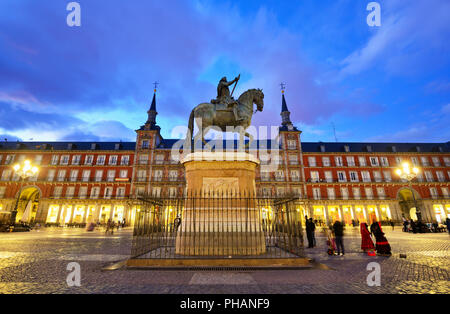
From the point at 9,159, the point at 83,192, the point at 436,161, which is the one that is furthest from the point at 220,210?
the point at 9,159

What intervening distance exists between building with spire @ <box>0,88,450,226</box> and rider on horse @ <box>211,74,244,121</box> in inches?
1047

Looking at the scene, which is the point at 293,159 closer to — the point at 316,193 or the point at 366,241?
the point at 316,193

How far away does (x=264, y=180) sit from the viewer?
32.9 meters

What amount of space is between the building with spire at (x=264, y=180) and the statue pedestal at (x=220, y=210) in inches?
1065

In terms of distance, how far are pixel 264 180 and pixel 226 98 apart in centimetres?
2718

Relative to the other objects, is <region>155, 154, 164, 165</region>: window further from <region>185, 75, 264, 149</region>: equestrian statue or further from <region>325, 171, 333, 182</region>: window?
<region>185, 75, 264, 149</region>: equestrian statue

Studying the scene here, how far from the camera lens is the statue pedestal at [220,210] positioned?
5.26 m

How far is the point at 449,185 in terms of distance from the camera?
108ft

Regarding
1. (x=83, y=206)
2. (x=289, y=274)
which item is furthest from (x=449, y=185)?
(x=83, y=206)

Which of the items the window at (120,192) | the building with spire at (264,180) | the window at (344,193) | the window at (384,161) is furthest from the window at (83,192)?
the window at (384,161)

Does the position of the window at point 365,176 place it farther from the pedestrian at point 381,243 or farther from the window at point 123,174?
the window at point 123,174

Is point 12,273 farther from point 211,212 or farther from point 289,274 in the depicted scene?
point 289,274
